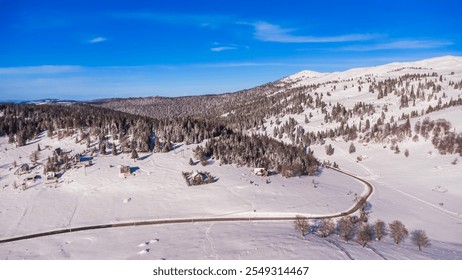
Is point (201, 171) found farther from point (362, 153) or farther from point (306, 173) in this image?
point (362, 153)

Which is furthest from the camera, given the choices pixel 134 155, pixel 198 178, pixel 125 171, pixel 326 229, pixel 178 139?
pixel 178 139

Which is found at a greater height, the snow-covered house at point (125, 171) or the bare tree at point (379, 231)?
the snow-covered house at point (125, 171)

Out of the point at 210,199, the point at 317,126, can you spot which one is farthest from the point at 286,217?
the point at 317,126

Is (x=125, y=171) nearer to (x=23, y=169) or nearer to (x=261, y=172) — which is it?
(x=23, y=169)

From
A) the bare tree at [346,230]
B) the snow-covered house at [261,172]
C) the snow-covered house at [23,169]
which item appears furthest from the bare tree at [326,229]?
the snow-covered house at [23,169]

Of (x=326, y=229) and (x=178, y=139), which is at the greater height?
(x=178, y=139)

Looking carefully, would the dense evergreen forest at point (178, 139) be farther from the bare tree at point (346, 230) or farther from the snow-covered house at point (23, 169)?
the bare tree at point (346, 230)

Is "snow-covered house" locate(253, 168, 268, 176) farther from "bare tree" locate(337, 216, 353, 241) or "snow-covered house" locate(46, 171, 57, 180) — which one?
"snow-covered house" locate(46, 171, 57, 180)

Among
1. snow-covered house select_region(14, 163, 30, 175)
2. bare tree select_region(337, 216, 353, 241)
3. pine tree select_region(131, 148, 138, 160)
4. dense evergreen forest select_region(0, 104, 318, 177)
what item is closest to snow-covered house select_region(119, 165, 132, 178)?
pine tree select_region(131, 148, 138, 160)

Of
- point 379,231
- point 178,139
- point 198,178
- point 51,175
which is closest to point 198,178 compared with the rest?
point 198,178

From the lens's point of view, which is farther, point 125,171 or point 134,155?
point 134,155

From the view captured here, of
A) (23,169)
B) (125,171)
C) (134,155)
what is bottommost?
(125,171)
